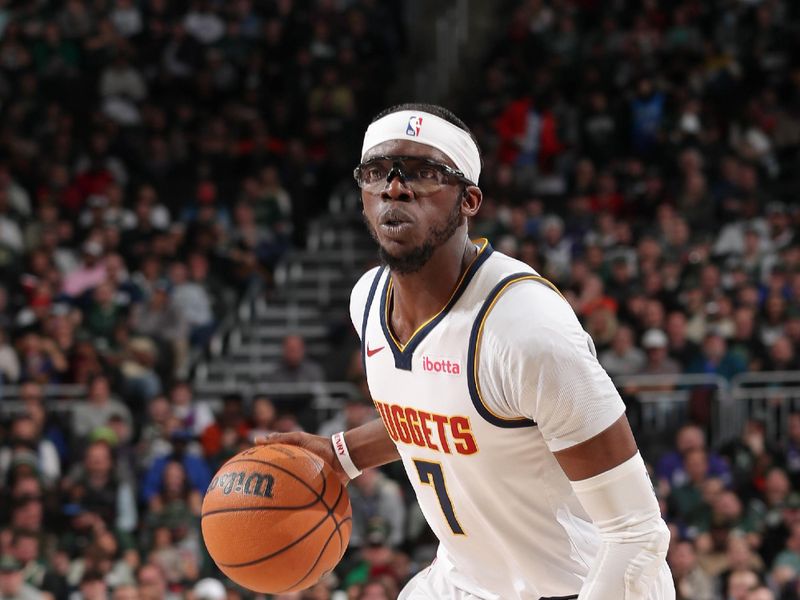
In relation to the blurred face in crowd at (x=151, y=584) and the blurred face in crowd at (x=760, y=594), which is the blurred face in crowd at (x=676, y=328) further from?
the blurred face in crowd at (x=151, y=584)

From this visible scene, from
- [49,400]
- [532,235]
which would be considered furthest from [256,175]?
[49,400]

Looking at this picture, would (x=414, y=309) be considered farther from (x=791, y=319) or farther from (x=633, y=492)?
(x=791, y=319)

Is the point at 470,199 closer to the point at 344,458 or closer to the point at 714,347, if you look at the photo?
the point at 344,458

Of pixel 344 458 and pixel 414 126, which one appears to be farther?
pixel 344 458

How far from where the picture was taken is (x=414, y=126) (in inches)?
144

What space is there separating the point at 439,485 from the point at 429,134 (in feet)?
3.30

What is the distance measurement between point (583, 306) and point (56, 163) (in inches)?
238

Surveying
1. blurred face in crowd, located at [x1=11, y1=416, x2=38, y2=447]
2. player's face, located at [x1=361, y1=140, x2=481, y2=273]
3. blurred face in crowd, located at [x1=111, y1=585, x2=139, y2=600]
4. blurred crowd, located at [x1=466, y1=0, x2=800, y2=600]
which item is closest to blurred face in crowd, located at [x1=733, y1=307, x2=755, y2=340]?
blurred crowd, located at [x1=466, y1=0, x2=800, y2=600]

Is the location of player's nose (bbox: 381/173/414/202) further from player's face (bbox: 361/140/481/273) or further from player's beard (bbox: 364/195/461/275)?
player's beard (bbox: 364/195/461/275)

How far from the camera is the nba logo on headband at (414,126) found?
366cm

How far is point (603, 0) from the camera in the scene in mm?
16859

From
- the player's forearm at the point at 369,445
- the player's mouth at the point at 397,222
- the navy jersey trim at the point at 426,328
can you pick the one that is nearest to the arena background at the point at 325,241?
the player's forearm at the point at 369,445

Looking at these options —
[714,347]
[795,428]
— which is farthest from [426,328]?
[714,347]

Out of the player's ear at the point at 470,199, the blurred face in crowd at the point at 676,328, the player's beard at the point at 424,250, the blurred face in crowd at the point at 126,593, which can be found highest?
the player's ear at the point at 470,199
